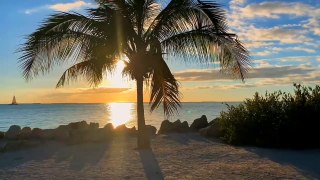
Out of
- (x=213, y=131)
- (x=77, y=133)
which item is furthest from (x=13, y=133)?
(x=213, y=131)

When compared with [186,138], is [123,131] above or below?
above

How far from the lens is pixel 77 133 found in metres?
15.1

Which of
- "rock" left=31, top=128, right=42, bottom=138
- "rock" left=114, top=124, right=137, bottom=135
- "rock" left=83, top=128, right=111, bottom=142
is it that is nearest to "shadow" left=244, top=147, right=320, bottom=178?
"rock" left=83, top=128, right=111, bottom=142

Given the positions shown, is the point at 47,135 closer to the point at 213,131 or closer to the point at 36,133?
the point at 36,133

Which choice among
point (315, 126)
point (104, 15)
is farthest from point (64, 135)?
point (315, 126)

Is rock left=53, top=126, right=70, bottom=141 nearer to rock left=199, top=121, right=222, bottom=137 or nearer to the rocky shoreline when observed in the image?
the rocky shoreline

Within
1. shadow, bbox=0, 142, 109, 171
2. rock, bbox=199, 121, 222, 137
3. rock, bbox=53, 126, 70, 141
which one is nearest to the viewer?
shadow, bbox=0, 142, 109, 171

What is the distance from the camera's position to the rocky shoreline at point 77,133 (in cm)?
1490

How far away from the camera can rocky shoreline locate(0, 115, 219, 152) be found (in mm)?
14898

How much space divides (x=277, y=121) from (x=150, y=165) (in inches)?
199

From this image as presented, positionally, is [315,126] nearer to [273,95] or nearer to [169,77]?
[273,95]

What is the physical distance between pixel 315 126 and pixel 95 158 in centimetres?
681

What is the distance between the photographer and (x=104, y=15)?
39.9 feet

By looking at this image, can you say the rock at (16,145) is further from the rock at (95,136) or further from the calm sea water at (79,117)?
the calm sea water at (79,117)
